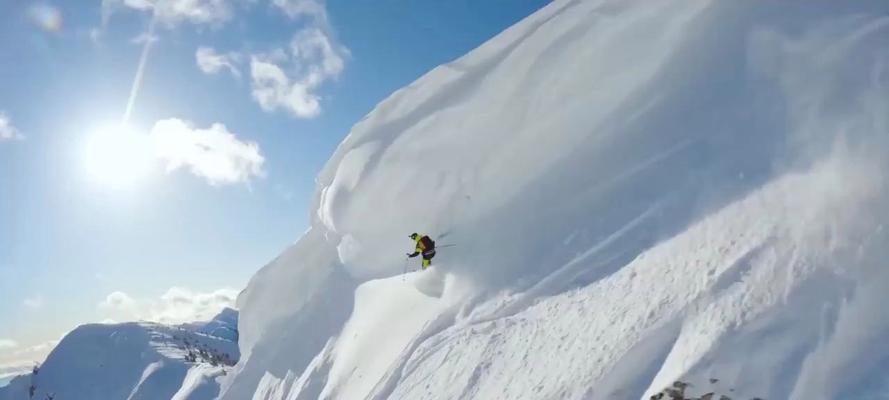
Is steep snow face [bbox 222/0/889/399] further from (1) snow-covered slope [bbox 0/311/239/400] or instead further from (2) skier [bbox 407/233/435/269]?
(1) snow-covered slope [bbox 0/311/239/400]

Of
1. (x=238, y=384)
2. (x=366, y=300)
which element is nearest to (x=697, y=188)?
(x=366, y=300)

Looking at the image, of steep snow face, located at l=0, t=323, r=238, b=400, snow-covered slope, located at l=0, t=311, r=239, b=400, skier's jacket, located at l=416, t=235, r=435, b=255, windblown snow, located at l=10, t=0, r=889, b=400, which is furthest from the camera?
steep snow face, located at l=0, t=323, r=238, b=400

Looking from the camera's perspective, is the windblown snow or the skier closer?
the windblown snow

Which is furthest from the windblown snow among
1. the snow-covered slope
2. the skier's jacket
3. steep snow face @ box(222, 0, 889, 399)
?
the snow-covered slope

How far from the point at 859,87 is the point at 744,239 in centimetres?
361

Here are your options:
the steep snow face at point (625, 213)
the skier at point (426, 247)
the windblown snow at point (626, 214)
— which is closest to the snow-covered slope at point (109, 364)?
the steep snow face at point (625, 213)

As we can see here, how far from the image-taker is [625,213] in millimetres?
11891

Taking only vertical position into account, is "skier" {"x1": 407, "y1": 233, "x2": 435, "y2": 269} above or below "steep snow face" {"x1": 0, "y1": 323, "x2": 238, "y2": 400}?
below

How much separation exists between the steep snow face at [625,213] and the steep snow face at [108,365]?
111 m

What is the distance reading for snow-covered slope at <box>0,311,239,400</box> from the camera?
12161 cm

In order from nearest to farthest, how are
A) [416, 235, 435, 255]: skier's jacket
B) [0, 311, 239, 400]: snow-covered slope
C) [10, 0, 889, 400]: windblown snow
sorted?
[10, 0, 889, 400]: windblown snow, [416, 235, 435, 255]: skier's jacket, [0, 311, 239, 400]: snow-covered slope

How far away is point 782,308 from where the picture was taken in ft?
27.3

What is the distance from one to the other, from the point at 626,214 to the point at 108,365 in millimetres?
172170

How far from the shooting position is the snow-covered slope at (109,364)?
399 ft
